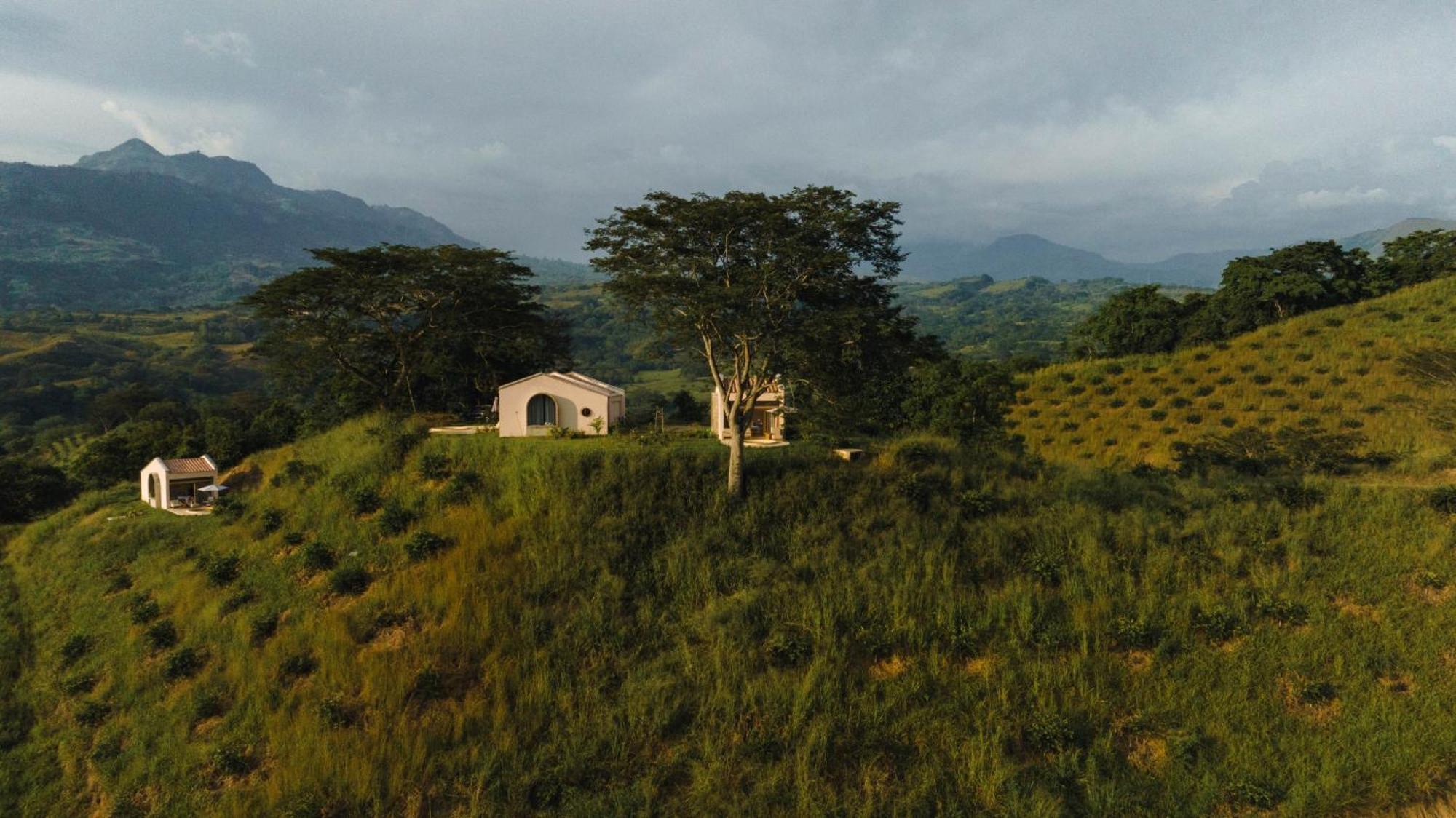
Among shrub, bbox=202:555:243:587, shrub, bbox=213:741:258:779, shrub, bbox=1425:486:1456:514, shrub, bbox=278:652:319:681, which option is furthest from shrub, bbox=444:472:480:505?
shrub, bbox=1425:486:1456:514

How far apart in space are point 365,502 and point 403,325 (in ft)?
78.5

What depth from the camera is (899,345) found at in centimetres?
2092

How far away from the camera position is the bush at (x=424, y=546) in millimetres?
18672

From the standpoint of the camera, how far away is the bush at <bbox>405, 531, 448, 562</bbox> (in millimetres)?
18672

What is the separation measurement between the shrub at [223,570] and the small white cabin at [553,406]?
12181 mm

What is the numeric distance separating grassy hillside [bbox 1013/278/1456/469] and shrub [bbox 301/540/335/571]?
122ft

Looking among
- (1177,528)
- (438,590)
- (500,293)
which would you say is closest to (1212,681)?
(1177,528)

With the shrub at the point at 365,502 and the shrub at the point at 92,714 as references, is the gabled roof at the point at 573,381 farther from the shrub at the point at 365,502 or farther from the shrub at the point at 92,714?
the shrub at the point at 92,714

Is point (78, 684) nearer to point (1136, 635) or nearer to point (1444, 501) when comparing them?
point (1136, 635)

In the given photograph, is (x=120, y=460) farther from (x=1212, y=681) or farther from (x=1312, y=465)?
(x=1312, y=465)

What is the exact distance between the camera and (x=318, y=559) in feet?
65.0

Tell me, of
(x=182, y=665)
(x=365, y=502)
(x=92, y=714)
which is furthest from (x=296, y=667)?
(x=92, y=714)

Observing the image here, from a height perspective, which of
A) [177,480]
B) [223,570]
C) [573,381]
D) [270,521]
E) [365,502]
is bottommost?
[223,570]

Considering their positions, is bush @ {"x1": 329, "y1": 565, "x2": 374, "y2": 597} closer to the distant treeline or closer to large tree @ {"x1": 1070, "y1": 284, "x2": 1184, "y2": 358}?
the distant treeline
